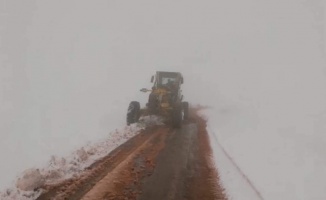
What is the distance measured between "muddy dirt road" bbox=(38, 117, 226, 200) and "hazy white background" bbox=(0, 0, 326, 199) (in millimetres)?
1143

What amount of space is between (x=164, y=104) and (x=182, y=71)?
36.9 m

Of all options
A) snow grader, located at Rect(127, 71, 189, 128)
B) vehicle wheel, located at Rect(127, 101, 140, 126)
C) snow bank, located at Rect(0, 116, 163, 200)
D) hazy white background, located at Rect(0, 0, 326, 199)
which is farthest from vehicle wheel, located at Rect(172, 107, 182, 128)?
snow bank, located at Rect(0, 116, 163, 200)

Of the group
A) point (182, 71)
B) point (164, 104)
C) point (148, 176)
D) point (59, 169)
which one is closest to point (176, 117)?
point (164, 104)

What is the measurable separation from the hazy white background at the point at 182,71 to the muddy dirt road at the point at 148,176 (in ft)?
3.75

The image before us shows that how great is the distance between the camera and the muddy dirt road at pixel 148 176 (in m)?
6.70

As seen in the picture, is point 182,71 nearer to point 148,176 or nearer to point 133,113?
point 133,113

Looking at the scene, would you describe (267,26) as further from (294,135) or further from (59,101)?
(294,135)

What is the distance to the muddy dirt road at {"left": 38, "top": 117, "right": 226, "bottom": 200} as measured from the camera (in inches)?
264

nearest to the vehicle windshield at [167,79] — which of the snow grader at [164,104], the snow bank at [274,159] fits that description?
the snow grader at [164,104]

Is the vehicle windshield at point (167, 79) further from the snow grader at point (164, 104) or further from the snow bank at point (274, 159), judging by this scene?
the snow bank at point (274, 159)

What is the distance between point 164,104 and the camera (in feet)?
53.8

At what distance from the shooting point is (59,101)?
1373 inches

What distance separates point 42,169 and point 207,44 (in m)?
61.3

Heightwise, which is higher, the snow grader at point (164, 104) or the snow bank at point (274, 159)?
the snow grader at point (164, 104)
